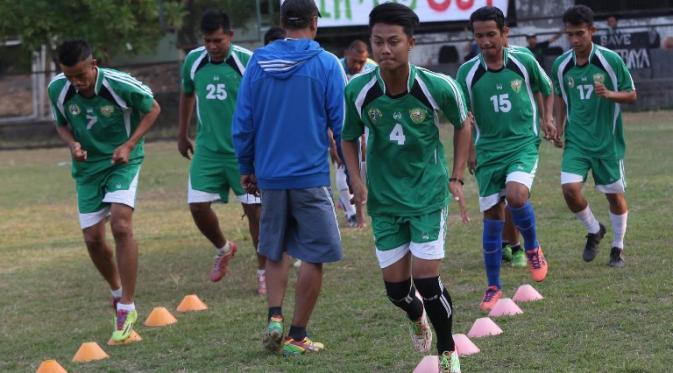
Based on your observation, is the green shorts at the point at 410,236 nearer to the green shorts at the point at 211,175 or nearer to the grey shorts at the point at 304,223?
the grey shorts at the point at 304,223

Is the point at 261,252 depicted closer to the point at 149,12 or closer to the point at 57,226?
the point at 57,226

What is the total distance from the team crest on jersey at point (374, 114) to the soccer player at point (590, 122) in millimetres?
3332

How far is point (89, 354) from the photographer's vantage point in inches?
284

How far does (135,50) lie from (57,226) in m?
15.9

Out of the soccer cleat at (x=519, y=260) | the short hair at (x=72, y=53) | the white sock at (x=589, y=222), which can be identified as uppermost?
the short hair at (x=72, y=53)

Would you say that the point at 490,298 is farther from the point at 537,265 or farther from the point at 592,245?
the point at 592,245

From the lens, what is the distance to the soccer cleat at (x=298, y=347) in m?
6.71

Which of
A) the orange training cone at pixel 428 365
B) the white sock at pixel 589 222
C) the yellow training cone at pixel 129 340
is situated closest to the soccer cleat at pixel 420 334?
the orange training cone at pixel 428 365

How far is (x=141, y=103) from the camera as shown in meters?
7.99

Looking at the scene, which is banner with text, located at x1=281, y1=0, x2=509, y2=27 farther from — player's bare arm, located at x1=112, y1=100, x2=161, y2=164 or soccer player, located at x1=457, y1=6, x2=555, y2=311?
player's bare arm, located at x1=112, y1=100, x2=161, y2=164

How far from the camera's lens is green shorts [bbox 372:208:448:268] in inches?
235

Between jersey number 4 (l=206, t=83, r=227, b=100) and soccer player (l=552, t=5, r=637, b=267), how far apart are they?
2.64 m

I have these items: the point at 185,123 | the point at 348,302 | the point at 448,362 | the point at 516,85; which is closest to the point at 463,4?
the point at 185,123

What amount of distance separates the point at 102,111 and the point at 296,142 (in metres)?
1.82
